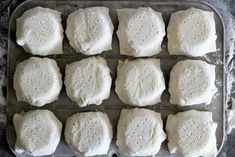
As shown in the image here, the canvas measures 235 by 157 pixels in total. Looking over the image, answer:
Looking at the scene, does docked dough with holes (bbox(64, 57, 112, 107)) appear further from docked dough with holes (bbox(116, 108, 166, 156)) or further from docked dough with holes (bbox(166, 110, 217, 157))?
docked dough with holes (bbox(166, 110, 217, 157))

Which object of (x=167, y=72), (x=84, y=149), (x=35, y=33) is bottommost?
(x=84, y=149)

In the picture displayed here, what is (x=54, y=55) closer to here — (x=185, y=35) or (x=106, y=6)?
(x=106, y=6)

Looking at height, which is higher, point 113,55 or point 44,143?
point 113,55

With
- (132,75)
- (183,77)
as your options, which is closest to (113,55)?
(132,75)

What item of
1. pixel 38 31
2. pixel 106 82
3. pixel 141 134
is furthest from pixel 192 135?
pixel 38 31

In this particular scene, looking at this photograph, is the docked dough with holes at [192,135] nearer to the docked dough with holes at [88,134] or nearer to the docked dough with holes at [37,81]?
the docked dough with holes at [88,134]

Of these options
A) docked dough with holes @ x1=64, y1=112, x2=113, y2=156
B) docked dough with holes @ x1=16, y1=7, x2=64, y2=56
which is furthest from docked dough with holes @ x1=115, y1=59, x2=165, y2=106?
docked dough with holes @ x1=16, y1=7, x2=64, y2=56
